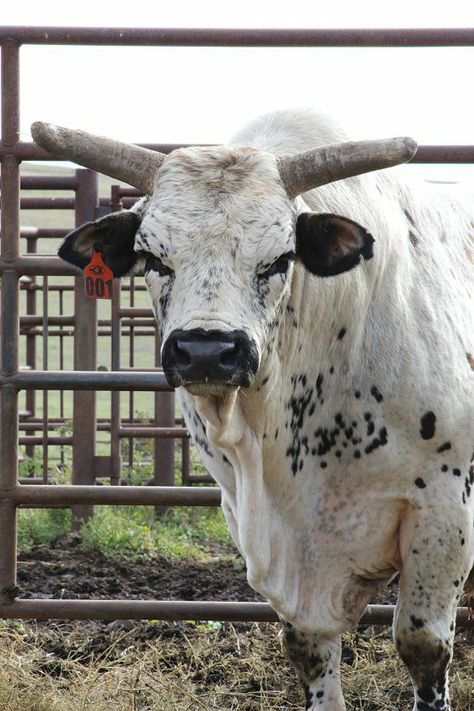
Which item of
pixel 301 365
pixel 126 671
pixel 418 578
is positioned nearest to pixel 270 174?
pixel 301 365

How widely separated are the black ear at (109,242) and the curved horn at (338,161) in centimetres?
52

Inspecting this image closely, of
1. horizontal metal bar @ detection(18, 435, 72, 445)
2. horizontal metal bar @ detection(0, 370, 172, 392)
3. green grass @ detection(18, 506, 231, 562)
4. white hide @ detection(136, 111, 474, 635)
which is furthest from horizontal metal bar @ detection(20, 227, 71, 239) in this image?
white hide @ detection(136, 111, 474, 635)

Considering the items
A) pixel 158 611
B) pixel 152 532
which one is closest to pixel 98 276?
pixel 158 611

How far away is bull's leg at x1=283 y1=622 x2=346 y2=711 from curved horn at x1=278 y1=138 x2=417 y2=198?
5.00 feet

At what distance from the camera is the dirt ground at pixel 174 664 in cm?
401

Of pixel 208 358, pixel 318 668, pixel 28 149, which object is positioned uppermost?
pixel 28 149

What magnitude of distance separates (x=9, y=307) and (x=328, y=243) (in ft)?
4.98

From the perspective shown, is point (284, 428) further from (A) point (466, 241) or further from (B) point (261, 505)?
(A) point (466, 241)

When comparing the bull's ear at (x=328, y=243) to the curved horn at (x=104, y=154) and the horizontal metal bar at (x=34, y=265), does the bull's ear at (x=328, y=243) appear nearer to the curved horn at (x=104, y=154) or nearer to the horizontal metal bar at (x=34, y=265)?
the curved horn at (x=104, y=154)

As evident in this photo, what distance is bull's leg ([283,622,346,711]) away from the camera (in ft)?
12.6

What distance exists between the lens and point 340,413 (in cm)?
359

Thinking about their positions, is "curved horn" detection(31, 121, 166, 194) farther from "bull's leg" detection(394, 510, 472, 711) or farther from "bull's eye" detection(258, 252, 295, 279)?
"bull's leg" detection(394, 510, 472, 711)

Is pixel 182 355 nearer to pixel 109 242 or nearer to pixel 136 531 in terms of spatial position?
pixel 109 242

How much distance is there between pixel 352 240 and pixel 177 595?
9.12 feet
